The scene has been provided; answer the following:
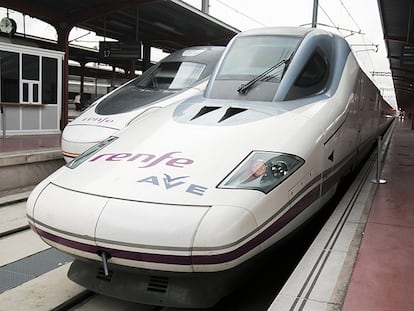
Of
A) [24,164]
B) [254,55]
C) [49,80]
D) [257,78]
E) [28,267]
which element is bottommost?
[28,267]

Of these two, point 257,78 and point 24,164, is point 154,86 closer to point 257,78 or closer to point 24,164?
point 24,164

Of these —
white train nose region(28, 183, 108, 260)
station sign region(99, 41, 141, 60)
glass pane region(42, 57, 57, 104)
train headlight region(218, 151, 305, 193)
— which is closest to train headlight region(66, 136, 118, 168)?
white train nose region(28, 183, 108, 260)

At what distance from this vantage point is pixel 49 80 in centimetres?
1136

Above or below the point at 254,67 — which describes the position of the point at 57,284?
below

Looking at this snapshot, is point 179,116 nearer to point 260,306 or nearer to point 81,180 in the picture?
point 81,180

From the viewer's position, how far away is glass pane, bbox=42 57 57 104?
11.1m

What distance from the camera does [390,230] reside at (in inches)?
168

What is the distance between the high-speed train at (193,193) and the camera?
8.93 feet

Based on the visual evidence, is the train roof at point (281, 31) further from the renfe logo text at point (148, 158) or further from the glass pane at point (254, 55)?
the renfe logo text at point (148, 158)

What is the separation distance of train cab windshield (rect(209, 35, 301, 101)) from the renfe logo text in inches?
54.4

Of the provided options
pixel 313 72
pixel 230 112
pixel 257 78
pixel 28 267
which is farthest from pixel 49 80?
pixel 230 112

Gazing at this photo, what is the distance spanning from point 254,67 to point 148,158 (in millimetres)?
1914

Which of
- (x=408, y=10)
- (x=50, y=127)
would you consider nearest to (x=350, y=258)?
(x=50, y=127)

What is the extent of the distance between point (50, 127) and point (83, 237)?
31.1 feet
